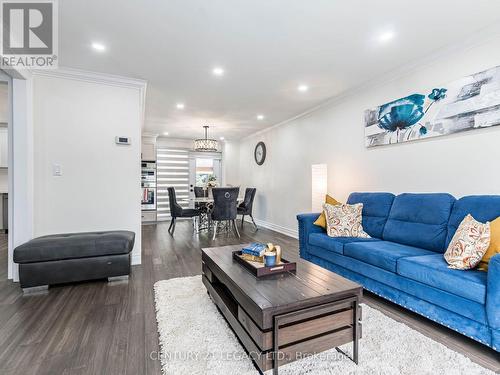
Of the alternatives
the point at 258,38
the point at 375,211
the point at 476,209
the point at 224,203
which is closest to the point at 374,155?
the point at 375,211

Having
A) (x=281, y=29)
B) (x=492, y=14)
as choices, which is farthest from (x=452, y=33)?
(x=281, y=29)

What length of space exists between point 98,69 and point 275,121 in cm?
361

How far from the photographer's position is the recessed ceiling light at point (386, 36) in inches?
96.1

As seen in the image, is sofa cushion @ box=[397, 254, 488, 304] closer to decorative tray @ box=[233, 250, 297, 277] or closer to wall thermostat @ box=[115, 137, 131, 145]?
decorative tray @ box=[233, 250, 297, 277]

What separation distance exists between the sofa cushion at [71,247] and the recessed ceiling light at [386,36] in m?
3.38

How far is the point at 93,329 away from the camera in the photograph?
1.95m

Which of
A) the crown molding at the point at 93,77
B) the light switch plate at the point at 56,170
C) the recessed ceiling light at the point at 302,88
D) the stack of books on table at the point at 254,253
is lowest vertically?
the stack of books on table at the point at 254,253

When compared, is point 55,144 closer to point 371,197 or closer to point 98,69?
point 98,69

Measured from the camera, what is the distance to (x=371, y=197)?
3.30m

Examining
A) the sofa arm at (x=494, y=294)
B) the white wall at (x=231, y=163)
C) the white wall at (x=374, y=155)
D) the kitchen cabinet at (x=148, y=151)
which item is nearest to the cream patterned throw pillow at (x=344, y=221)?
the white wall at (x=374, y=155)

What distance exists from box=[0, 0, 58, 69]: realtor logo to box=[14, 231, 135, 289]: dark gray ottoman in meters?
1.82

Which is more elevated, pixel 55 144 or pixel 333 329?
pixel 55 144

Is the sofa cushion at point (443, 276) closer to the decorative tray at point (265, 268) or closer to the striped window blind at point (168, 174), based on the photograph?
the decorative tray at point (265, 268)

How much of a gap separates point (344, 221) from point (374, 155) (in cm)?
115
